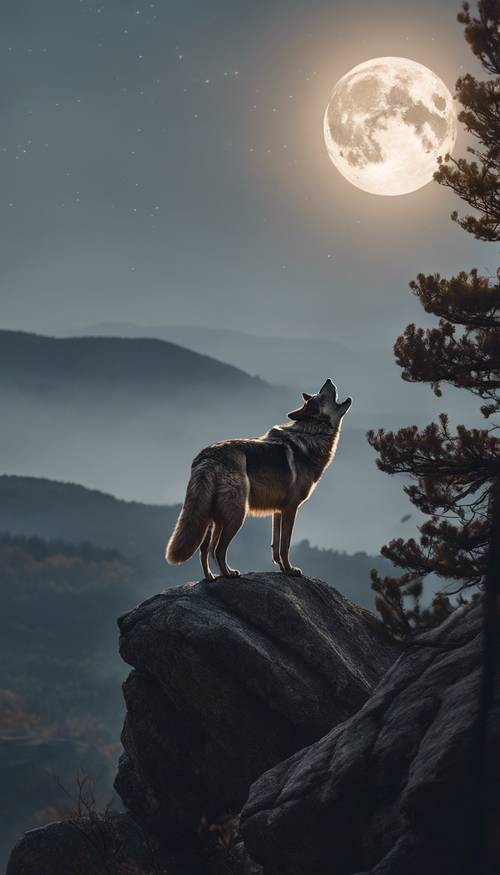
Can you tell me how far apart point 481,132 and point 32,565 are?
111 metres

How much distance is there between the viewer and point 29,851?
45.5 feet

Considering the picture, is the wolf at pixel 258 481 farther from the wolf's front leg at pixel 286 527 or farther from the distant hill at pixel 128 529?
the distant hill at pixel 128 529

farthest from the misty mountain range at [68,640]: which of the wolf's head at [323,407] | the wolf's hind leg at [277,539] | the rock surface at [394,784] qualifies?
the rock surface at [394,784]

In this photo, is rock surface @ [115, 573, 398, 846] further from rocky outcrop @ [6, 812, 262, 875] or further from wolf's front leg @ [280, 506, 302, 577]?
wolf's front leg @ [280, 506, 302, 577]

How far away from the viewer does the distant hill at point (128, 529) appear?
12250 centimetres

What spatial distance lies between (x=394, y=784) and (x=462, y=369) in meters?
6.53

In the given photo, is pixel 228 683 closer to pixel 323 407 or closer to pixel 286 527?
pixel 286 527

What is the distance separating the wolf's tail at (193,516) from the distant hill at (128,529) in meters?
104

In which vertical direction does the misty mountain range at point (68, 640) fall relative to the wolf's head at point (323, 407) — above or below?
above

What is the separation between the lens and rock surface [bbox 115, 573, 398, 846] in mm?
12734

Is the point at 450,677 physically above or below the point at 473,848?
above

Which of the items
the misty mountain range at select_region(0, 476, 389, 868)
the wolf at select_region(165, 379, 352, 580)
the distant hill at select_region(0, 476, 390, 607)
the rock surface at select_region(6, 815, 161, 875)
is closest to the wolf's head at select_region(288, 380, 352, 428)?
the wolf at select_region(165, 379, 352, 580)

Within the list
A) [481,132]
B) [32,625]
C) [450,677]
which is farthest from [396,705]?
[32,625]

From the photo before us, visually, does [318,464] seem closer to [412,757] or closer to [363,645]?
[363,645]
